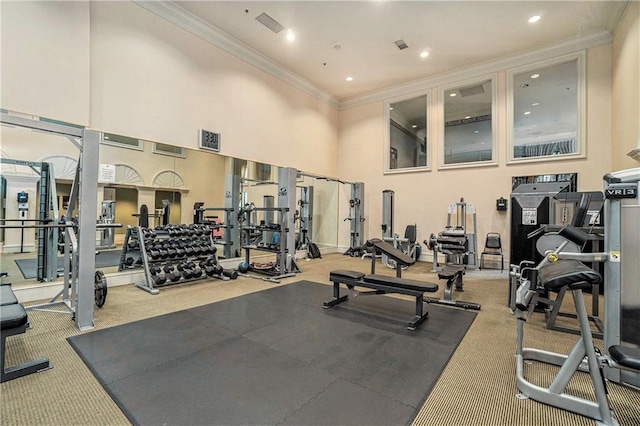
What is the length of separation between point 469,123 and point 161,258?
278 inches

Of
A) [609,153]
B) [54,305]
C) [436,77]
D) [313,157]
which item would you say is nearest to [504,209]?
[609,153]

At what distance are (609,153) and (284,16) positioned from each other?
20.7 ft

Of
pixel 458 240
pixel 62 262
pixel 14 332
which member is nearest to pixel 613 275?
pixel 458 240

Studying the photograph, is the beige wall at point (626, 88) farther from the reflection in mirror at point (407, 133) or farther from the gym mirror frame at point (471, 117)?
the reflection in mirror at point (407, 133)

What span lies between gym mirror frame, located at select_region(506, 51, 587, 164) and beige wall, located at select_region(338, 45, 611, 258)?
10 cm

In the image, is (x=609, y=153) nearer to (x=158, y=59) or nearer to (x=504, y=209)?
(x=504, y=209)

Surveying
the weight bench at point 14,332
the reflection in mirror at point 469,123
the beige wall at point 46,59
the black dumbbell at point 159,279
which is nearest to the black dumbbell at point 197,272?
the black dumbbell at point 159,279

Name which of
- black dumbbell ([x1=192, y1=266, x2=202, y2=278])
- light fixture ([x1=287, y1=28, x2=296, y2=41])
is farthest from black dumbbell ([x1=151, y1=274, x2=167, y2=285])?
light fixture ([x1=287, y1=28, x2=296, y2=41])

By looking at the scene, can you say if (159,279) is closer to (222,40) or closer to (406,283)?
(406,283)

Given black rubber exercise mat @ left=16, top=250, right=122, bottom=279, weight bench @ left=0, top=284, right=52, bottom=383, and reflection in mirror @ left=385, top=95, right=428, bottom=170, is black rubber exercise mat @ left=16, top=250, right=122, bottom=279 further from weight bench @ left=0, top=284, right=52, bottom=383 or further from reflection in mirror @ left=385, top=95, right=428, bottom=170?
reflection in mirror @ left=385, top=95, right=428, bottom=170

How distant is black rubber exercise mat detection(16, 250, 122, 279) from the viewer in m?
4.34

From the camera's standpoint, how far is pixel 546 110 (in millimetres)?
6023

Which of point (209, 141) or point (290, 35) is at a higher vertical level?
point (290, 35)

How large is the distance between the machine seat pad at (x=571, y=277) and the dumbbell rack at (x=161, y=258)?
4236 millimetres
